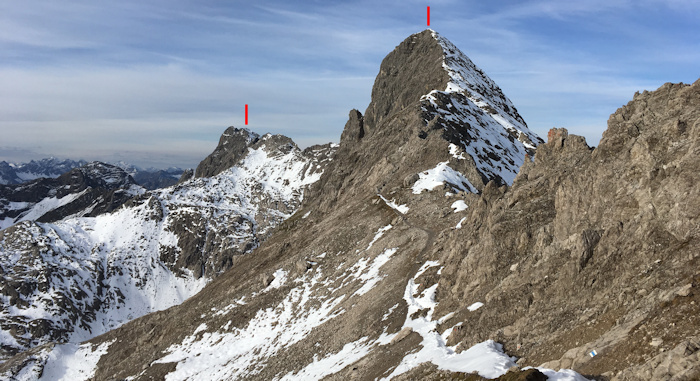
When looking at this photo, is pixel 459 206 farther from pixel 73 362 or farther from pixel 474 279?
pixel 73 362

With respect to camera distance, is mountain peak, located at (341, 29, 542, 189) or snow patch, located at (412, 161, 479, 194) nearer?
snow patch, located at (412, 161, 479, 194)

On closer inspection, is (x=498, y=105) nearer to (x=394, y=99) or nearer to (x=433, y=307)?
(x=394, y=99)

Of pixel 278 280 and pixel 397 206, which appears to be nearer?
pixel 397 206

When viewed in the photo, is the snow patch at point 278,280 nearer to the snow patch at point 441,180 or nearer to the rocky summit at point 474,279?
the rocky summit at point 474,279

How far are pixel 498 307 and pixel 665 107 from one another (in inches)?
676

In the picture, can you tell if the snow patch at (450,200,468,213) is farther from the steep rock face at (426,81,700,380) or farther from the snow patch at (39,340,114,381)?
the snow patch at (39,340,114,381)

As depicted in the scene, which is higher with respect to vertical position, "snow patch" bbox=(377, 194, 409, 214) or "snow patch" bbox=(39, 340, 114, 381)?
"snow patch" bbox=(377, 194, 409, 214)

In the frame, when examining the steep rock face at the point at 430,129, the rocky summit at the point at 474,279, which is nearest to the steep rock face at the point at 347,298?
the rocky summit at the point at 474,279

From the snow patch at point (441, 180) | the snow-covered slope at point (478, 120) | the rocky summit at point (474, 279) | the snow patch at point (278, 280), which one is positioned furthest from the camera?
the snow-covered slope at point (478, 120)

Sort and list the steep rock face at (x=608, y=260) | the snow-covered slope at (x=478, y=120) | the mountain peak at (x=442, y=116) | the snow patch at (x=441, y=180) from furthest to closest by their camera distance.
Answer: the snow-covered slope at (x=478, y=120) < the mountain peak at (x=442, y=116) < the snow patch at (x=441, y=180) < the steep rock face at (x=608, y=260)

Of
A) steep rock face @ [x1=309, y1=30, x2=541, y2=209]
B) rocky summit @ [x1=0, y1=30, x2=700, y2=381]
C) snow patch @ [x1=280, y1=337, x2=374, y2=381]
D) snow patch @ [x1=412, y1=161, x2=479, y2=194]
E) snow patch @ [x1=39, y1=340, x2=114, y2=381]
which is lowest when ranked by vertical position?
snow patch @ [x1=39, y1=340, x2=114, y2=381]

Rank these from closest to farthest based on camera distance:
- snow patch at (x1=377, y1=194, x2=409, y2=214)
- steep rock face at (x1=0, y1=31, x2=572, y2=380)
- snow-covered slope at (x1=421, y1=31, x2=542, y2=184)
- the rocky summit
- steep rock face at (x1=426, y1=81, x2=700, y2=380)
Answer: steep rock face at (x1=426, y1=81, x2=700, y2=380) → the rocky summit → steep rock face at (x1=0, y1=31, x2=572, y2=380) → snow patch at (x1=377, y1=194, x2=409, y2=214) → snow-covered slope at (x1=421, y1=31, x2=542, y2=184)

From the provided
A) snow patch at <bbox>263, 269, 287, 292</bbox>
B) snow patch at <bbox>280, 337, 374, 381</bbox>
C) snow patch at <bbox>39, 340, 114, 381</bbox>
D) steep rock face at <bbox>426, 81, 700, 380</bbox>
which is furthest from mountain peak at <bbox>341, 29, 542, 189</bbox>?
snow patch at <bbox>39, 340, 114, 381</bbox>

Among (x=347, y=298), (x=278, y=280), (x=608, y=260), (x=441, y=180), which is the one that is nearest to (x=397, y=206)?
(x=441, y=180)
